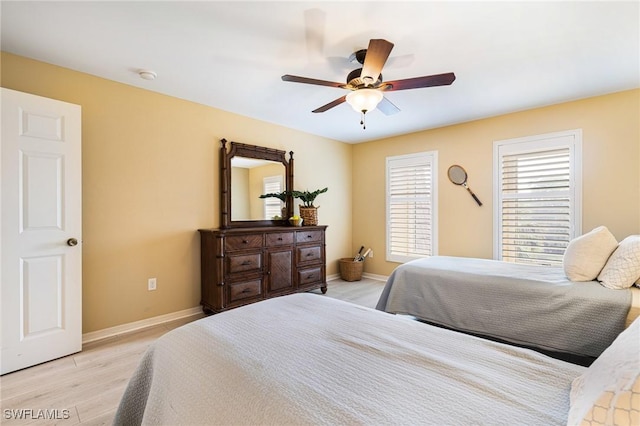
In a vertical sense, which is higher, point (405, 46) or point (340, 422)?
point (405, 46)

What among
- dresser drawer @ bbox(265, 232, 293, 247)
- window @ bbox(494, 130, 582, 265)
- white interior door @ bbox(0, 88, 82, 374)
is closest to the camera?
white interior door @ bbox(0, 88, 82, 374)

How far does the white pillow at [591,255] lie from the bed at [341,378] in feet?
5.35

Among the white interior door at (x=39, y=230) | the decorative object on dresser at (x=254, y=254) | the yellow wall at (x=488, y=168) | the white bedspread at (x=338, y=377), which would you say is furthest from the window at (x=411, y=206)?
the white interior door at (x=39, y=230)

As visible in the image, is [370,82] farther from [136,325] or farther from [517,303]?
[136,325]

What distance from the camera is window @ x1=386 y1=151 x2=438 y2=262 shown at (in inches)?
175

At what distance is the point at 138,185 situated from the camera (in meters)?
2.97

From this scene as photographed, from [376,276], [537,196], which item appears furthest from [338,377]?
[376,276]

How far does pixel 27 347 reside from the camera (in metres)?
2.23

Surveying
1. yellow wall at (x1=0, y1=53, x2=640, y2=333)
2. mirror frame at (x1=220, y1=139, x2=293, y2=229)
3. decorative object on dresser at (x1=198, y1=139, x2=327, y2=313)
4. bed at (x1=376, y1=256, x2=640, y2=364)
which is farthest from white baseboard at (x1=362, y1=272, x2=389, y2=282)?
bed at (x1=376, y1=256, x2=640, y2=364)

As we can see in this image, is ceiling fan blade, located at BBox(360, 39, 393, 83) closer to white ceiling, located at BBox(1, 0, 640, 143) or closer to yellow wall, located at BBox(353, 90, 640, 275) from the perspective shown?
white ceiling, located at BBox(1, 0, 640, 143)

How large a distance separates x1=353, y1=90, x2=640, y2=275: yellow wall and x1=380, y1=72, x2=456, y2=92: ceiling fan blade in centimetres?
224

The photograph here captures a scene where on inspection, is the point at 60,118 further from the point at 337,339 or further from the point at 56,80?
the point at 337,339

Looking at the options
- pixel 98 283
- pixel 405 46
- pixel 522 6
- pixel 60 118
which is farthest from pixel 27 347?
pixel 522 6

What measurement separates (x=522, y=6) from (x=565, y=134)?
225cm
